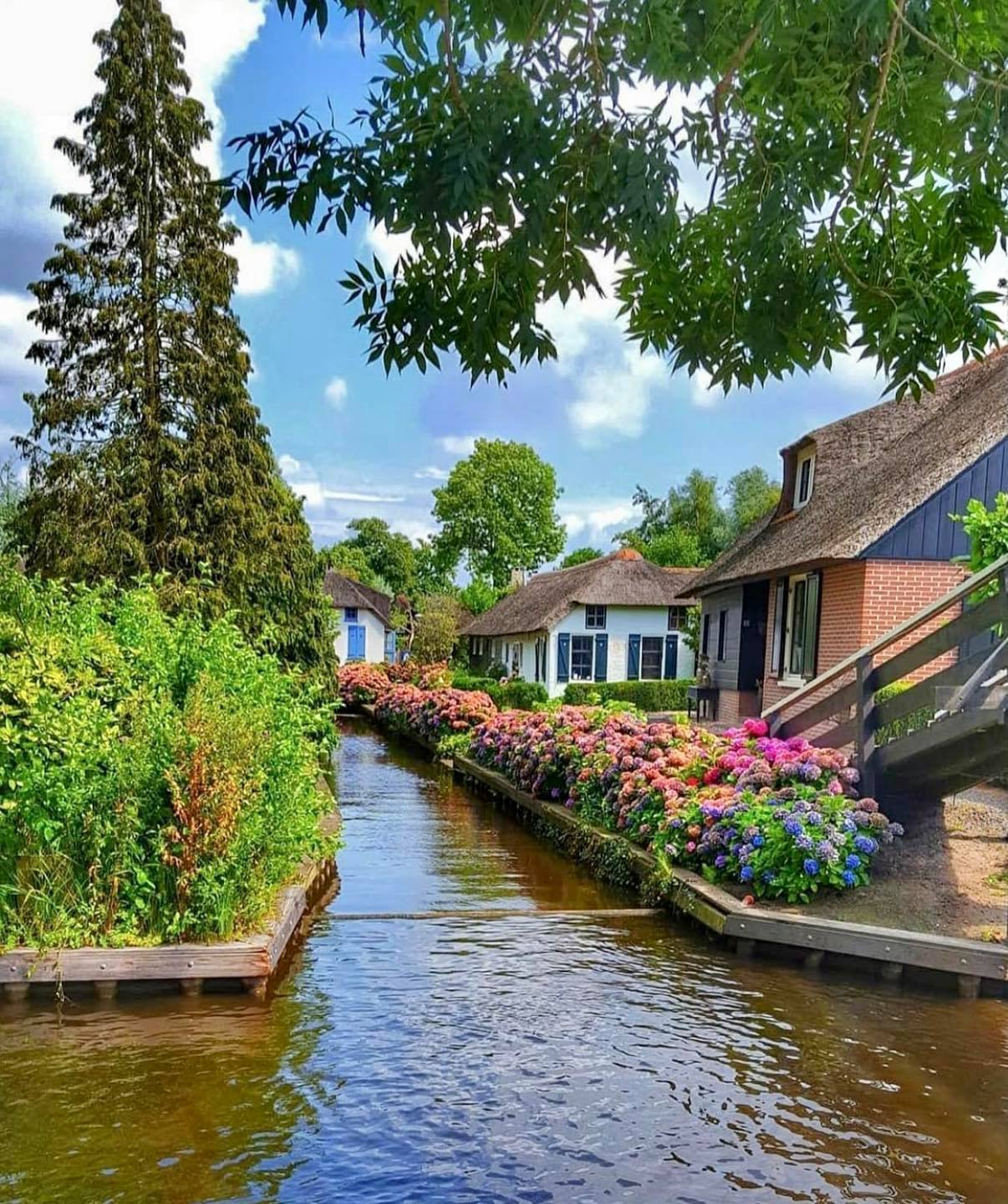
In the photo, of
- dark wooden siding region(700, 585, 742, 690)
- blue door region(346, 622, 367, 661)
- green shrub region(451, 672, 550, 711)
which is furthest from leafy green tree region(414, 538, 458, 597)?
dark wooden siding region(700, 585, 742, 690)

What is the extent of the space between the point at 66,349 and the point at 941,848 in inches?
A: 653

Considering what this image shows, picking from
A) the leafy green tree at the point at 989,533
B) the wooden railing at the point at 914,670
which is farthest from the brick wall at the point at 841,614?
the leafy green tree at the point at 989,533

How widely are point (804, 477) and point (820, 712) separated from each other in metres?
11.8

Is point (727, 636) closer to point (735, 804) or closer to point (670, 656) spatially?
point (670, 656)

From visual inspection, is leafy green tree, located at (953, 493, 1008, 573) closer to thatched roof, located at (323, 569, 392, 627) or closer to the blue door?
thatched roof, located at (323, 569, 392, 627)

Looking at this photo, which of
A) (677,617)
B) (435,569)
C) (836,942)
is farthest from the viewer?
(435,569)

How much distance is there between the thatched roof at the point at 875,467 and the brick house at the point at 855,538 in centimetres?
3

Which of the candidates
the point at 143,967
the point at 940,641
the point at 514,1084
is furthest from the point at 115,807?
the point at 940,641

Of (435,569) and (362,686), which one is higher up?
(435,569)

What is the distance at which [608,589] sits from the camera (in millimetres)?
35875

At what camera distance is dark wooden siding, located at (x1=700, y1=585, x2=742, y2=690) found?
72.6 ft

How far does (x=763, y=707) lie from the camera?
66.4 feet

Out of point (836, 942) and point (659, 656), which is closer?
point (836, 942)

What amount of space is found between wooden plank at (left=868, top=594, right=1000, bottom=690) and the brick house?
4965mm
